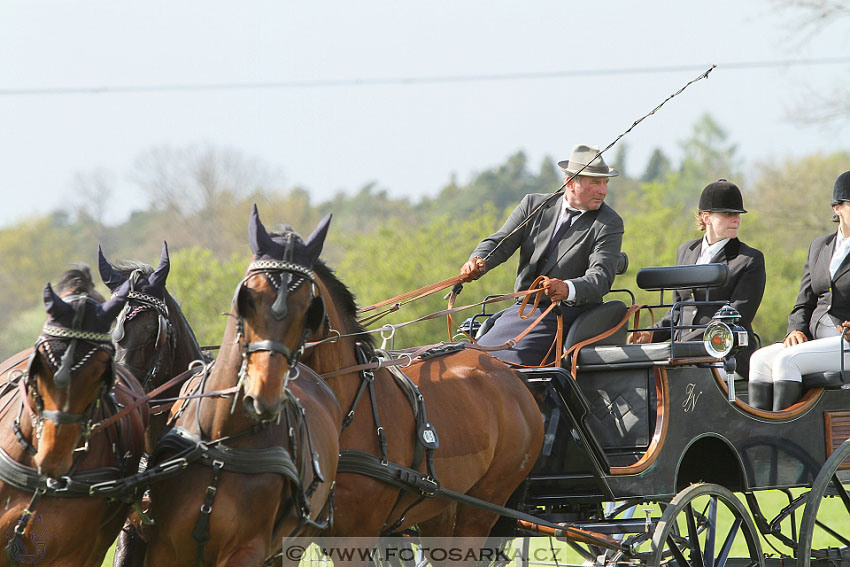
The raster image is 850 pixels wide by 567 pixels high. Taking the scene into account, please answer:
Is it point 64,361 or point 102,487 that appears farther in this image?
point 102,487

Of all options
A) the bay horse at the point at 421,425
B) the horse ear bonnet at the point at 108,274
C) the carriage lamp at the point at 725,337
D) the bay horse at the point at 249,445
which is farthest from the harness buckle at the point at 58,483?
the carriage lamp at the point at 725,337

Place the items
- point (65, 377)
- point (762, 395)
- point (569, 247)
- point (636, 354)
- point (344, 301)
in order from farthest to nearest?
point (762, 395) < point (569, 247) < point (636, 354) < point (344, 301) < point (65, 377)

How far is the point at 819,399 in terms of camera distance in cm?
577

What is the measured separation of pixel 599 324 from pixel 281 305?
8.24ft

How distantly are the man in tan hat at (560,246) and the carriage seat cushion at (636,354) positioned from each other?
258mm

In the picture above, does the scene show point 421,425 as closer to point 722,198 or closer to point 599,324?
point 599,324

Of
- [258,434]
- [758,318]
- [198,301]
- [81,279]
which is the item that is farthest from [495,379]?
[758,318]

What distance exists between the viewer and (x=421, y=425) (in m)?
4.51

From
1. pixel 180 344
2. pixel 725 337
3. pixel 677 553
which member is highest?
pixel 180 344

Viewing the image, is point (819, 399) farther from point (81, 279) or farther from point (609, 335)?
point (81, 279)

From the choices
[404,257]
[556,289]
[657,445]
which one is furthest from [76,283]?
[404,257]

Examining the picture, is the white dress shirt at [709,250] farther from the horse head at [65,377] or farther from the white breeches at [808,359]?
the horse head at [65,377]

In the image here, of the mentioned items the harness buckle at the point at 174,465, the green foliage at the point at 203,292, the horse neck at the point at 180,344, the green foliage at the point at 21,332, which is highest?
the horse neck at the point at 180,344

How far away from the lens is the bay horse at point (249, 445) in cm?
338
